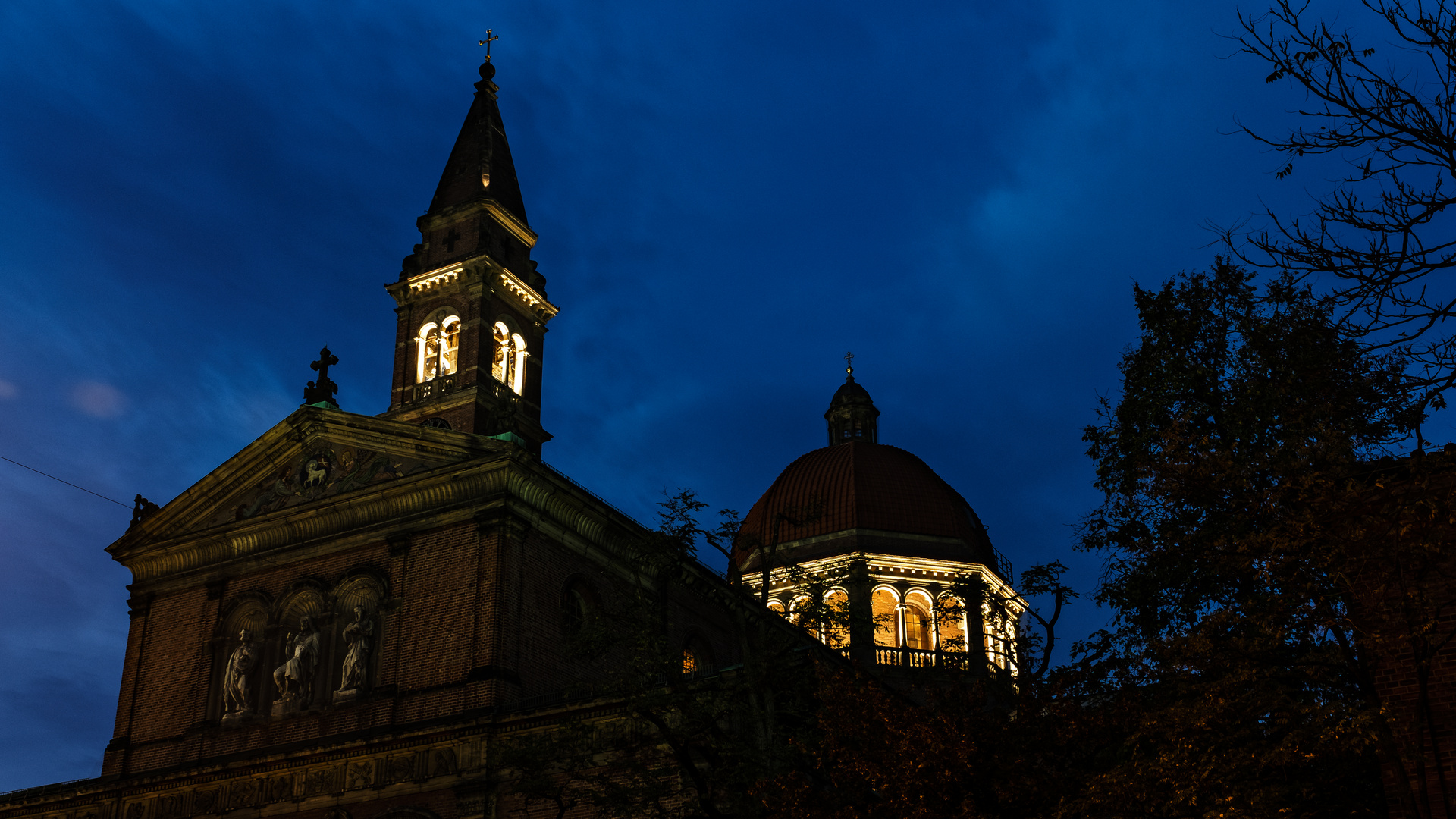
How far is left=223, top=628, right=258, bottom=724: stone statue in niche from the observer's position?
30984 millimetres

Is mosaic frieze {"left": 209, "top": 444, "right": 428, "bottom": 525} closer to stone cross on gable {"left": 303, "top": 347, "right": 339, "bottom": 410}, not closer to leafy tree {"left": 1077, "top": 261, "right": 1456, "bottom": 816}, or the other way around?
stone cross on gable {"left": 303, "top": 347, "right": 339, "bottom": 410}

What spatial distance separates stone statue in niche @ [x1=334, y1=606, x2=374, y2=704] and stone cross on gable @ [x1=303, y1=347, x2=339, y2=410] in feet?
20.4

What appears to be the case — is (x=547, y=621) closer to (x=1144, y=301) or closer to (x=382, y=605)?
(x=382, y=605)

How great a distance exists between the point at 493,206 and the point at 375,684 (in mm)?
16222

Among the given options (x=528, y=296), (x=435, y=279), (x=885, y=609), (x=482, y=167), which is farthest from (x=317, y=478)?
(x=885, y=609)

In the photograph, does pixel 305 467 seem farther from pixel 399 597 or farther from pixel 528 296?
pixel 528 296

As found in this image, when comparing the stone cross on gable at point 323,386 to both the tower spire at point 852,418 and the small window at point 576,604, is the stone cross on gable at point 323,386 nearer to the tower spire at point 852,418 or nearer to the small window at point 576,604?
the small window at point 576,604

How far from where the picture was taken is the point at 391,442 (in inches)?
1238

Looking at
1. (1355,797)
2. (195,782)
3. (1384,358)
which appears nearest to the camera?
(1384,358)

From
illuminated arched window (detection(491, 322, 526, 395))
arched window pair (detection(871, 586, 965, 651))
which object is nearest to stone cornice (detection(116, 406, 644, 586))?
illuminated arched window (detection(491, 322, 526, 395))

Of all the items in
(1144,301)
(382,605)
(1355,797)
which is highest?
(1144,301)

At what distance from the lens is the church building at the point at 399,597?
2748 cm

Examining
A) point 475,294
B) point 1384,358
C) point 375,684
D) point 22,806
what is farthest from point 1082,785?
point 22,806

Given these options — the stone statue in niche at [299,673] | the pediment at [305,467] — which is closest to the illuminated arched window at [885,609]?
the pediment at [305,467]
